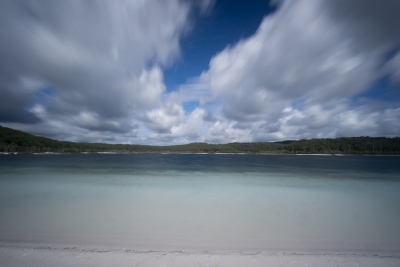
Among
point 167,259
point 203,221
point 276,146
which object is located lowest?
point 203,221

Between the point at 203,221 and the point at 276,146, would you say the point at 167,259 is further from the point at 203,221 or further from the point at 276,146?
the point at 276,146

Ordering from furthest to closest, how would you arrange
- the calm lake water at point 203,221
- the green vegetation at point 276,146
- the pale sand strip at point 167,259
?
the green vegetation at point 276,146
the calm lake water at point 203,221
the pale sand strip at point 167,259

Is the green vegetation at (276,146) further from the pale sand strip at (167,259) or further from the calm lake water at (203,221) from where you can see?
the pale sand strip at (167,259)

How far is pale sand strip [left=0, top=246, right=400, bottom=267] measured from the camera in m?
3.52

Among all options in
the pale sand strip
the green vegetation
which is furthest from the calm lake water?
the green vegetation

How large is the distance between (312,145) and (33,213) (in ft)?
447

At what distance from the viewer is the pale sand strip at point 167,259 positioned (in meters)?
3.52

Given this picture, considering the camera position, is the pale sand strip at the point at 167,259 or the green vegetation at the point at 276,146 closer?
the pale sand strip at the point at 167,259

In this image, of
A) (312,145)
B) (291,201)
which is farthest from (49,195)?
(312,145)

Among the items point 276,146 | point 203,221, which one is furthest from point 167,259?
point 276,146

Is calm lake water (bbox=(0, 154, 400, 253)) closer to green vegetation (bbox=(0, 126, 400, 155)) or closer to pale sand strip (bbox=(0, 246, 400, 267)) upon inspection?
pale sand strip (bbox=(0, 246, 400, 267))

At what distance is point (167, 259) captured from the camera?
3.68 m

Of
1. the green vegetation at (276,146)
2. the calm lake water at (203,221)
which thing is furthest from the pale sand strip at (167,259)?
the green vegetation at (276,146)

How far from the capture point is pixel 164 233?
17.3ft
